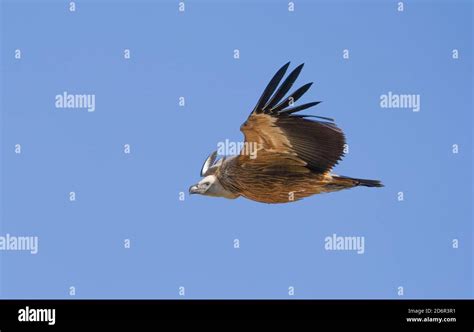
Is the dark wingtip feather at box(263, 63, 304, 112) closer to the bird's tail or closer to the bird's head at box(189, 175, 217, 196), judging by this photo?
the bird's tail

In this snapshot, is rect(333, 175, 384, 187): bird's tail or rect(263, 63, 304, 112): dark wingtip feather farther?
rect(333, 175, 384, 187): bird's tail

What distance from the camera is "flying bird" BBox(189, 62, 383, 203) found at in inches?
504

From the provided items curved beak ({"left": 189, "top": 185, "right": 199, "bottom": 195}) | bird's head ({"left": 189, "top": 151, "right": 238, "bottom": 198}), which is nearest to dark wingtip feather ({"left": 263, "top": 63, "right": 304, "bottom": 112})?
bird's head ({"left": 189, "top": 151, "right": 238, "bottom": 198})

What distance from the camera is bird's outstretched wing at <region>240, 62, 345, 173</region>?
12695mm

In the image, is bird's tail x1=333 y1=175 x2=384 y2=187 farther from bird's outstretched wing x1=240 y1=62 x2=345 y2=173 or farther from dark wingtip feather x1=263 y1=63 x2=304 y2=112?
dark wingtip feather x1=263 y1=63 x2=304 y2=112

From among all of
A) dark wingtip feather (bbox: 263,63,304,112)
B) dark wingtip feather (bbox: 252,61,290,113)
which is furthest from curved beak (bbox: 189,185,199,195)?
dark wingtip feather (bbox: 263,63,304,112)

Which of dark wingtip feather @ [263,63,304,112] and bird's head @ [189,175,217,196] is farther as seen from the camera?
bird's head @ [189,175,217,196]

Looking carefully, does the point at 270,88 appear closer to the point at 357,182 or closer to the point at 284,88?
the point at 284,88
